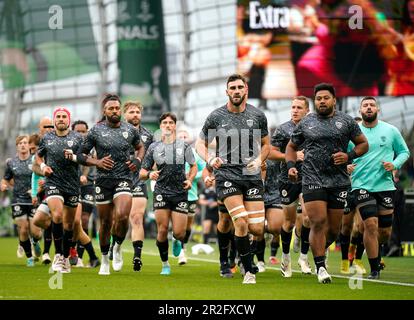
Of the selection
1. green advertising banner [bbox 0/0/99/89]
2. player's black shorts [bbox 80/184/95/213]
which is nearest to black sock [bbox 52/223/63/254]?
player's black shorts [bbox 80/184/95/213]

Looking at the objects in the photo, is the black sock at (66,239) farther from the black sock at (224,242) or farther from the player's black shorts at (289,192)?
the player's black shorts at (289,192)

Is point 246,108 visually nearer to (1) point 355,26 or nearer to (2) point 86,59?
(1) point 355,26

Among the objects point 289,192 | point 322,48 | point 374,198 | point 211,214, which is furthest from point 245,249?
point 211,214

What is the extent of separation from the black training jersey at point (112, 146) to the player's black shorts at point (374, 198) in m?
3.15

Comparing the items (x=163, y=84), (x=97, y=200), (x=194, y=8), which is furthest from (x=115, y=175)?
(x=194, y=8)

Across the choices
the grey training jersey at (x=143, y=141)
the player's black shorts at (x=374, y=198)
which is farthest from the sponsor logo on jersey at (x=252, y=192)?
the grey training jersey at (x=143, y=141)

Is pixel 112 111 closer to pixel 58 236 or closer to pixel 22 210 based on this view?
pixel 58 236

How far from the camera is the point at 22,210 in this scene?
759 inches

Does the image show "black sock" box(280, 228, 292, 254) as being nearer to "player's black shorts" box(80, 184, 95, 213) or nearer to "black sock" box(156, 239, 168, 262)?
"black sock" box(156, 239, 168, 262)

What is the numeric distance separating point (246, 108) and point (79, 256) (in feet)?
18.1

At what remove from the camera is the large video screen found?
2686 centimetres

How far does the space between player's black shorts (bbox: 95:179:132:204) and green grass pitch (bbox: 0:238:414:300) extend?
1.06 meters

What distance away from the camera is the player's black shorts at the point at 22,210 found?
19234 mm
